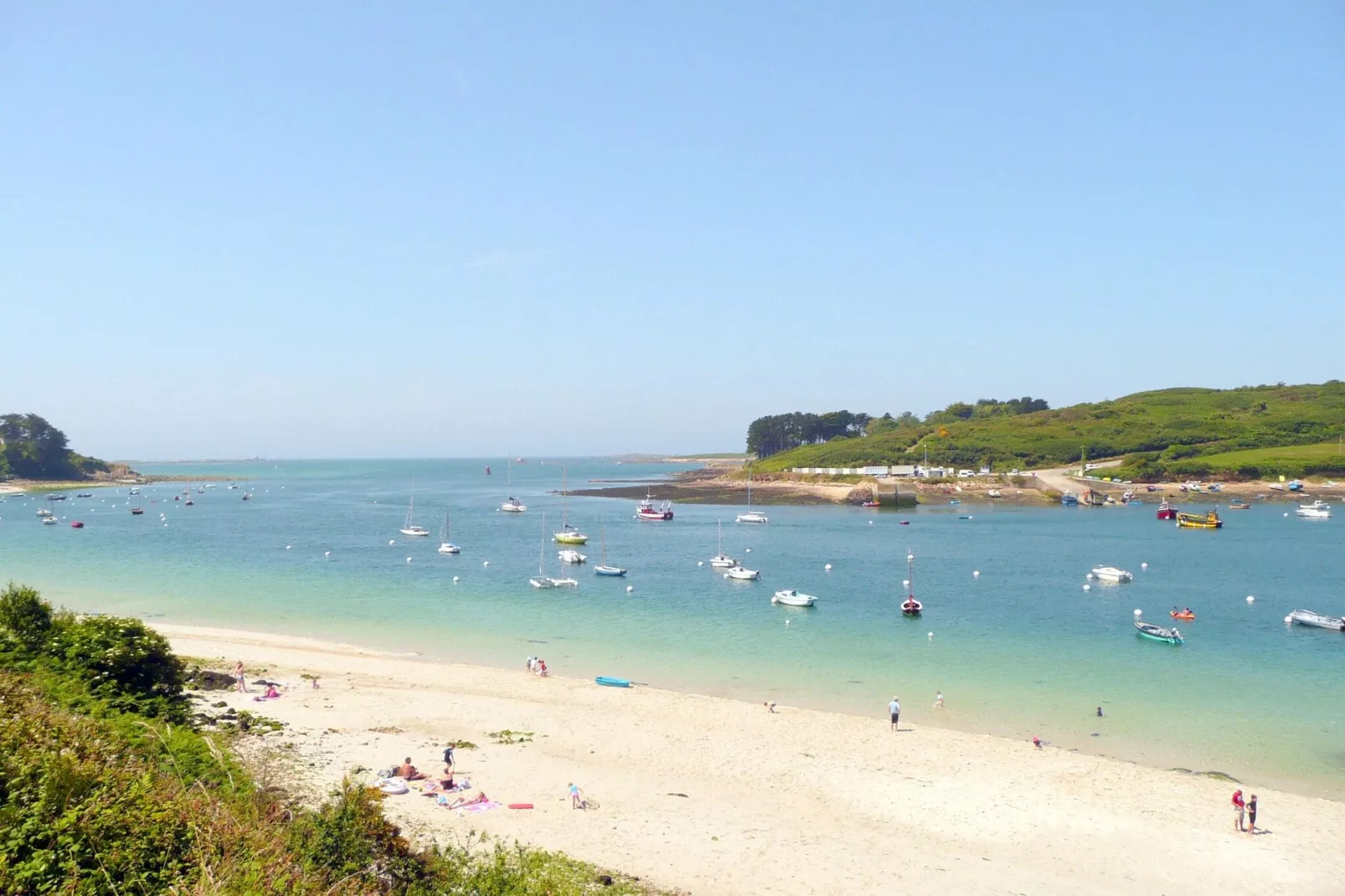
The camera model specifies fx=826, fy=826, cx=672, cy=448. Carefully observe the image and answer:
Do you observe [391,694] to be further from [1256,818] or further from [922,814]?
Answer: [1256,818]

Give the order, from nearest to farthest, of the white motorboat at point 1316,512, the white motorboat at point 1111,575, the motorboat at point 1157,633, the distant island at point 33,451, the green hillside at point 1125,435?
1. the motorboat at point 1157,633
2. the white motorboat at point 1111,575
3. the white motorboat at point 1316,512
4. the green hillside at point 1125,435
5. the distant island at point 33,451

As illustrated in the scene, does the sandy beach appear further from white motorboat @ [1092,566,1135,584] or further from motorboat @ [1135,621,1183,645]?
white motorboat @ [1092,566,1135,584]

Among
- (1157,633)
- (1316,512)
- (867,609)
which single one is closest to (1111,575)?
(1157,633)

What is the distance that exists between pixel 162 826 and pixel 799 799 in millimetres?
17278

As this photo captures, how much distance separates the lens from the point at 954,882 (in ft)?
59.7

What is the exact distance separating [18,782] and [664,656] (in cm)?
3157

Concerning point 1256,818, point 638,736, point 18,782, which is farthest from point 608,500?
point 18,782

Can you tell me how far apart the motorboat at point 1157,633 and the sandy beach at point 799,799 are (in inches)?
777

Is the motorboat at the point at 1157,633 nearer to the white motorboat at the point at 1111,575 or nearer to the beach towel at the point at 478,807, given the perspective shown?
the white motorboat at the point at 1111,575

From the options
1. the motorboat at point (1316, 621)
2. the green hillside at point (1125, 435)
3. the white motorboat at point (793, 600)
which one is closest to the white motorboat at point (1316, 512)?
the green hillside at point (1125, 435)

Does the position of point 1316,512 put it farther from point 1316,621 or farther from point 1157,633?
point 1157,633

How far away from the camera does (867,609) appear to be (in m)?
52.4

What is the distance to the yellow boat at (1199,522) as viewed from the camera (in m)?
96.5

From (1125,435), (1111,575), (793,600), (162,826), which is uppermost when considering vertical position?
(1125,435)
